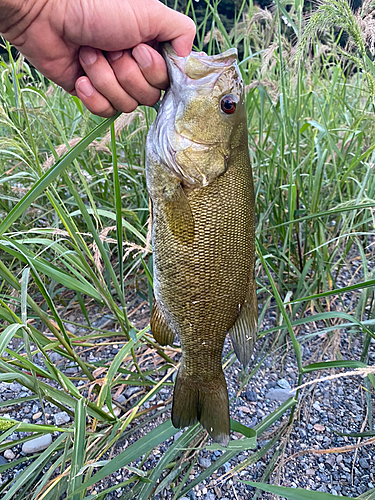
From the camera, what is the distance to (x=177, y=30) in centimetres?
120

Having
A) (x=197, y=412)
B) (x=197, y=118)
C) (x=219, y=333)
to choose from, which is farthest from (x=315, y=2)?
(x=197, y=412)

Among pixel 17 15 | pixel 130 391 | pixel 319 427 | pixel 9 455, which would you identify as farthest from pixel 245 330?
pixel 17 15

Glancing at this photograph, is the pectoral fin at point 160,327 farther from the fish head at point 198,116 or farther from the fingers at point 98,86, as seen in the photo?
the fingers at point 98,86

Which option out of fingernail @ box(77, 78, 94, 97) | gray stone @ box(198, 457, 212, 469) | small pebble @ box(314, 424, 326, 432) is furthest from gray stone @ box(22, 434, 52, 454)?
fingernail @ box(77, 78, 94, 97)

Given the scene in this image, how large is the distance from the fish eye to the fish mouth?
0.09 m

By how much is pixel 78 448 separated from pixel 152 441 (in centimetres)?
24

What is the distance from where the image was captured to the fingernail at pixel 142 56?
1234 millimetres

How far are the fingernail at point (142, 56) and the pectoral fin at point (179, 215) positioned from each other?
44 cm

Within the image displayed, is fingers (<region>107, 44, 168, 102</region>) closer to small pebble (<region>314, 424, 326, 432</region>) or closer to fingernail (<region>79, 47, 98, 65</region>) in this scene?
fingernail (<region>79, 47, 98, 65</region>)

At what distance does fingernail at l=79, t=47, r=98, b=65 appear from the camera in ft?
4.41

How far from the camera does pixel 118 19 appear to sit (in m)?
1.20

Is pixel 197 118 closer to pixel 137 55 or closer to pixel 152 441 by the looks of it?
pixel 137 55

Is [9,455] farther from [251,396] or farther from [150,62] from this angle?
[150,62]

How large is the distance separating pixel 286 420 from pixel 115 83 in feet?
5.30
